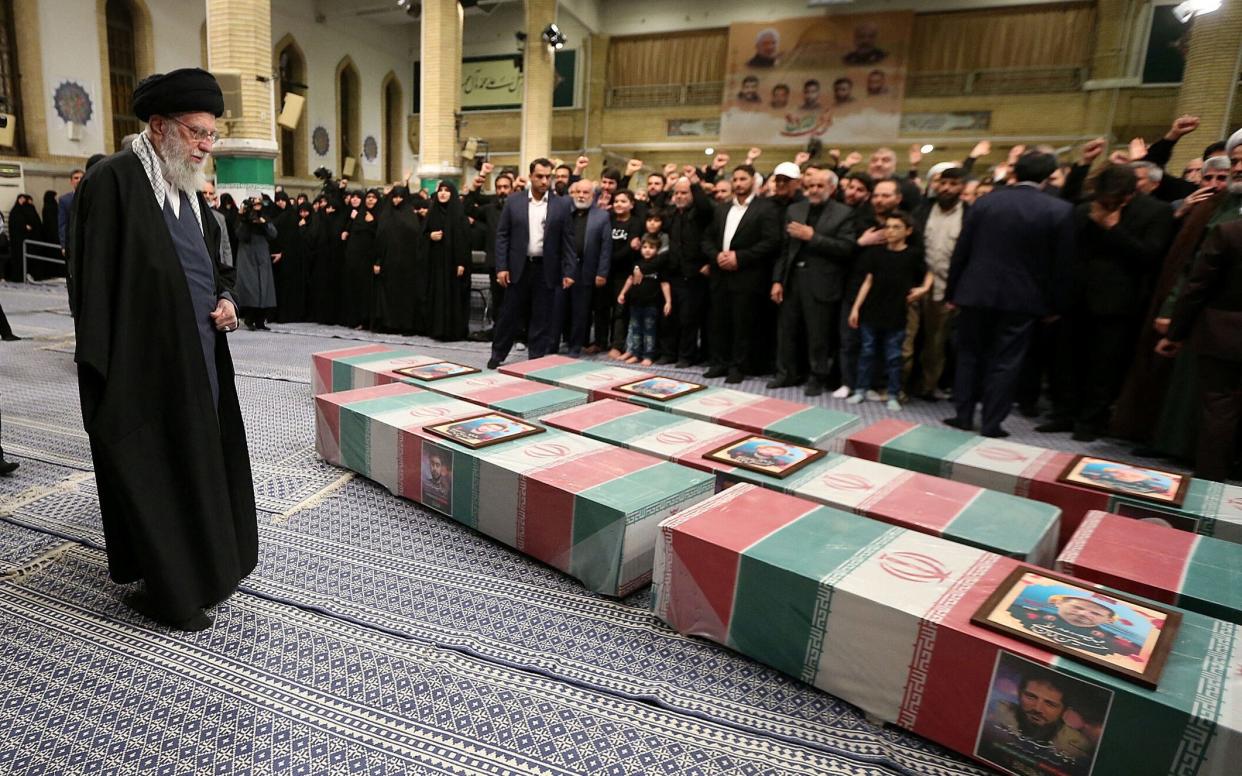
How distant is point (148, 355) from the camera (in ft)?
5.45

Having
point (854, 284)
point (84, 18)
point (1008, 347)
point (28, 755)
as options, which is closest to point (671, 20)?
point (84, 18)

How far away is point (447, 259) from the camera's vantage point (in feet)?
22.2

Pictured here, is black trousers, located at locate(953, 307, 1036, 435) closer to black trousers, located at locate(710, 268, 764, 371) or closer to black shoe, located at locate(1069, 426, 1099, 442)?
black shoe, located at locate(1069, 426, 1099, 442)

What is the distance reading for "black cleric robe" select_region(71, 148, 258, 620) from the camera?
5.25 feet

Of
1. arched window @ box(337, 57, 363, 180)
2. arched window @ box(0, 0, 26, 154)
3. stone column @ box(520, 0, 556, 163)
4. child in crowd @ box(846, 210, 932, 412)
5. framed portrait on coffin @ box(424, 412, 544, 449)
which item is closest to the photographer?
framed portrait on coffin @ box(424, 412, 544, 449)

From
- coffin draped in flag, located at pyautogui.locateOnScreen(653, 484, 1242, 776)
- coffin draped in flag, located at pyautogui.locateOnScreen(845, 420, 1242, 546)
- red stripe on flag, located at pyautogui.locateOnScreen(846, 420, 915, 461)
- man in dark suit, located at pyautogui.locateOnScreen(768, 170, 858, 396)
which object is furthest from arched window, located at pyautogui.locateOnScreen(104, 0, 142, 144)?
coffin draped in flag, located at pyautogui.locateOnScreen(653, 484, 1242, 776)

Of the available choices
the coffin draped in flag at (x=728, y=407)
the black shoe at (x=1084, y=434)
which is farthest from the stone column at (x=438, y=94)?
the black shoe at (x=1084, y=434)

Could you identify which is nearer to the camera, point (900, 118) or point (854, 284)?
point (854, 284)

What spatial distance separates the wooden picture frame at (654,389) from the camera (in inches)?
127

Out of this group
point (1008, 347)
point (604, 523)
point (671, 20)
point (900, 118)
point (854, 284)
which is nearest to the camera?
point (604, 523)

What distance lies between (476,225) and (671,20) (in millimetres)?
12076

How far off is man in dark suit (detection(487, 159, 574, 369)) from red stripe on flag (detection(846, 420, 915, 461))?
2846 mm

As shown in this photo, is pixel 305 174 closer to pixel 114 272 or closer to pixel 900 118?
pixel 900 118

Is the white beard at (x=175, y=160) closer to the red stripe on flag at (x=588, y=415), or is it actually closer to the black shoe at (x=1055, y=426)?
the red stripe on flag at (x=588, y=415)
